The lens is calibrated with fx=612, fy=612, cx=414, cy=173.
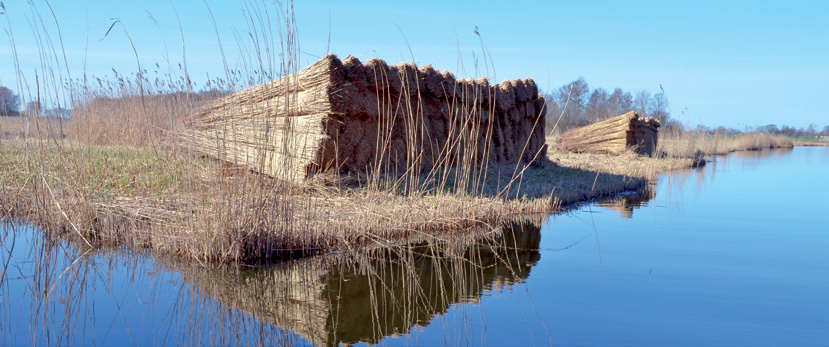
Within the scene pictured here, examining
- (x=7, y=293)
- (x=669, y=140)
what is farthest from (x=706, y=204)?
(x=669, y=140)

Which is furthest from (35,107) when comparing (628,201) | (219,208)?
(628,201)

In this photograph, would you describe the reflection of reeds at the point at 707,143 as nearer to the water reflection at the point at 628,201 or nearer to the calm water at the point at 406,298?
the water reflection at the point at 628,201

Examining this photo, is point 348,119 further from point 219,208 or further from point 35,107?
point 35,107

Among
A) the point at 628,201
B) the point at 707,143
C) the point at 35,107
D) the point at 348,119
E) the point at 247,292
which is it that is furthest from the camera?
the point at 707,143

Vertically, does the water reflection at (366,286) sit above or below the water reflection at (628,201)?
below

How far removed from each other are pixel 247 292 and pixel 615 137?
12.9 m

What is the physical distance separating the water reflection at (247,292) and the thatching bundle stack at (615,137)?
10.8 m

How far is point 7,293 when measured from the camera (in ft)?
11.2

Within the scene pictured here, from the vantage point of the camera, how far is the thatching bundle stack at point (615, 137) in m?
14.6

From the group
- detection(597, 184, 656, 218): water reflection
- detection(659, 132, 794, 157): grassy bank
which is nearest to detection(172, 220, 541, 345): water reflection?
detection(597, 184, 656, 218): water reflection

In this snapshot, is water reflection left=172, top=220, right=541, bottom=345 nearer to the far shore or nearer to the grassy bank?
the far shore

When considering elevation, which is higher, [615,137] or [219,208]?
[615,137]

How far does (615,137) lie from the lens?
1487 centimetres

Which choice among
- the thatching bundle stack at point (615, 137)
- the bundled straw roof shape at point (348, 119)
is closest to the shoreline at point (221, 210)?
the bundled straw roof shape at point (348, 119)
